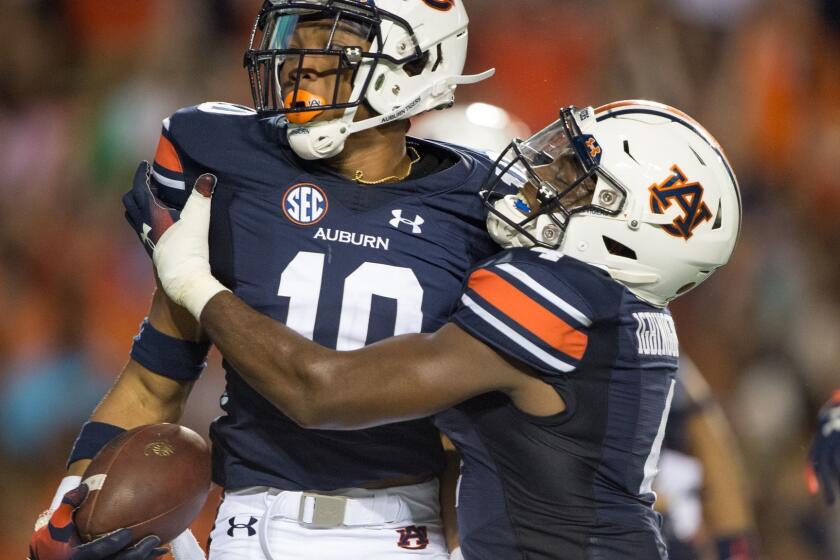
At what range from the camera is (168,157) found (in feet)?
6.76

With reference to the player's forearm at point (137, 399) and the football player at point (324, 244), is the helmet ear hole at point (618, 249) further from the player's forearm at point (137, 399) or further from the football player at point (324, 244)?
the player's forearm at point (137, 399)

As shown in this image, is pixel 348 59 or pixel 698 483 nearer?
pixel 348 59

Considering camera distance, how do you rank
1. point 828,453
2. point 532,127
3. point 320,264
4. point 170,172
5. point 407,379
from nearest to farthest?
1. point 407,379
2. point 320,264
3. point 170,172
4. point 828,453
5. point 532,127

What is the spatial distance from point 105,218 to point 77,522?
2.67 m

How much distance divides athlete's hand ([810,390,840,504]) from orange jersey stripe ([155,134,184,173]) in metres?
1.51

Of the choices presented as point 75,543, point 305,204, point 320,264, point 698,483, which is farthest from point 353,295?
point 698,483

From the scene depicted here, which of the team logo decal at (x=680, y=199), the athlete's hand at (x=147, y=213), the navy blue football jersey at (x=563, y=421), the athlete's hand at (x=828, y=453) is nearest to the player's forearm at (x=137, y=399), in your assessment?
the athlete's hand at (x=147, y=213)

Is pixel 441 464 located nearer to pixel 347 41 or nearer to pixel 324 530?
pixel 324 530

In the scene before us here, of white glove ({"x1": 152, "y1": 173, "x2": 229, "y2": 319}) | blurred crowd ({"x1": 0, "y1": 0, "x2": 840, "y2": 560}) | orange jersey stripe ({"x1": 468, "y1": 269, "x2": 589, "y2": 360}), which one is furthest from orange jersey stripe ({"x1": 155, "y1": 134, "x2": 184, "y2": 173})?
blurred crowd ({"x1": 0, "y1": 0, "x2": 840, "y2": 560})

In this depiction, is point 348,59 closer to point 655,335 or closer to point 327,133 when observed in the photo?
point 327,133

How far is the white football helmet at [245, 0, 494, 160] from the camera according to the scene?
6.35ft

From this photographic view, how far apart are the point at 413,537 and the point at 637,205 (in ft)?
2.37

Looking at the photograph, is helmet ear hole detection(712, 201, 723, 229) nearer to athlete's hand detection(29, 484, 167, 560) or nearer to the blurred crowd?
athlete's hand detection(29, 484, 167, 560)

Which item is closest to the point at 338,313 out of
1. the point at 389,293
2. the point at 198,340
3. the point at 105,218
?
the point at 389,293
